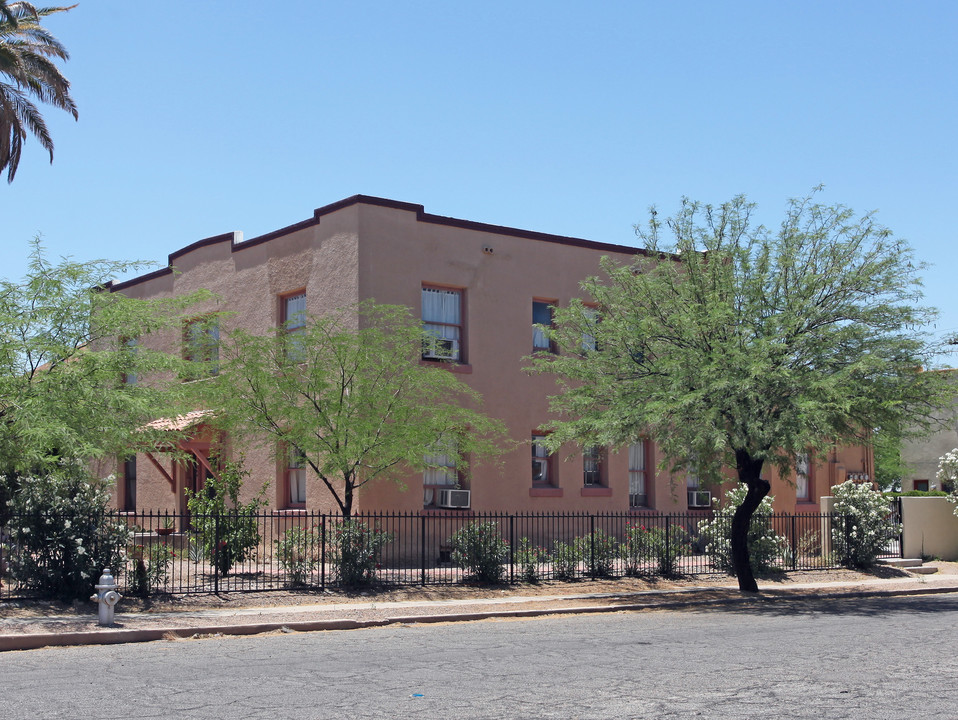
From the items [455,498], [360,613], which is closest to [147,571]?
[360,613]

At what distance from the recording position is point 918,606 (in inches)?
720

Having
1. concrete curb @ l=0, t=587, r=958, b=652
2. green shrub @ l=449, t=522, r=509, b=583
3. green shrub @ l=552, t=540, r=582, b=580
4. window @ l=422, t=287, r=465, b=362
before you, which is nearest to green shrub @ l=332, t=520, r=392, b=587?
green shrub @ l=449, t=522, r=509, b=583

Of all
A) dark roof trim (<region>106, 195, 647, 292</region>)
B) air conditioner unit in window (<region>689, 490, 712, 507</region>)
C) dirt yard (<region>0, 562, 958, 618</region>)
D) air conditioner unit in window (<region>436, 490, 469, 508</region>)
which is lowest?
dirt yard (<region>0, 562, 958, 618</region>)

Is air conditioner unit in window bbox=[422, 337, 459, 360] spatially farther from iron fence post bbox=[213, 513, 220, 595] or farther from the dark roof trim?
iron fence post bbox=[213, 513, 220, 595]

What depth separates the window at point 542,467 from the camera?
87.1 feet

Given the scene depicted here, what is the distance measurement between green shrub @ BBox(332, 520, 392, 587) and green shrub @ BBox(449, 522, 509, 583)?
168 centimetres

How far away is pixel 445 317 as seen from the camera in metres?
25.4

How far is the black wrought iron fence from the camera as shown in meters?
17.5

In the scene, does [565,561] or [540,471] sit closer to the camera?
[565,561]

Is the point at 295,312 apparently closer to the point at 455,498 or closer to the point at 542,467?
the point at 455,498

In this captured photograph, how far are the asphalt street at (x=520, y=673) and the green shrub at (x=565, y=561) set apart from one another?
17.9 feet

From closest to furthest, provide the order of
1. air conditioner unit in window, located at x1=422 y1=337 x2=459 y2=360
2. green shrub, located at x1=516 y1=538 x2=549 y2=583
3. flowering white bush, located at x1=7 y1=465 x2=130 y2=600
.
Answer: flowering white bush, located at x1=7 y1=465 x2=130 y2=600 < green shrub, located at x1=516 y1=538 x2=549 y2=583 < air conditioner unit in window, located at x1=422 y1=337 x2=459 y2=360

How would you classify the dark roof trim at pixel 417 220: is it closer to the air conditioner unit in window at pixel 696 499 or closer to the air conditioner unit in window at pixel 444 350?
the air conditioner unit in window at pixel 444 350

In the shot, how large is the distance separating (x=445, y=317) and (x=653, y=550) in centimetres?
769
